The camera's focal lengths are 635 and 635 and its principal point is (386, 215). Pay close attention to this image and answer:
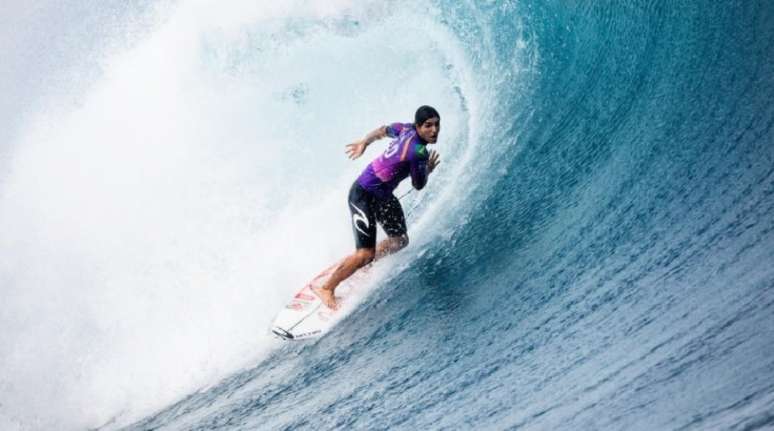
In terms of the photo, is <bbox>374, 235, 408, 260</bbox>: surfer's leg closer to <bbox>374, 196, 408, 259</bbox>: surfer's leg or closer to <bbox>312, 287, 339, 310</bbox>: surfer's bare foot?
<bbox>374, 196, 408, 259</bbox>: surfer's leg

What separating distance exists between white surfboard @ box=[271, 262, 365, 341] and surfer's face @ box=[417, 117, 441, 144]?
1408 mm

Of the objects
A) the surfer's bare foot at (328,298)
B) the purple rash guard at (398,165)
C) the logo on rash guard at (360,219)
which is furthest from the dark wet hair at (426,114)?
the surfer's bare foot at (328,298)

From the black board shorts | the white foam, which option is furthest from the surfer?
the white foam

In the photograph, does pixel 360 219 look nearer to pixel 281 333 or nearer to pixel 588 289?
pixel 281 333

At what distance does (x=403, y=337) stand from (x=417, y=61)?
5.29 metres

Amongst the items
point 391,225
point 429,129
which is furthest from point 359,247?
point 429,129

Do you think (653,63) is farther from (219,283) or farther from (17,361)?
(17,361)

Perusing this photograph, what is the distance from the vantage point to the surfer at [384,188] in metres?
4.75

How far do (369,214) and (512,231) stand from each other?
1.34 meters

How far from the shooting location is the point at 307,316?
4902 mm

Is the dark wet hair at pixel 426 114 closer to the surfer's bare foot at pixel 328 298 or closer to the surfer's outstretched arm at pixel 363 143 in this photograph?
the surfer's outstretched arm at pixel 363 143

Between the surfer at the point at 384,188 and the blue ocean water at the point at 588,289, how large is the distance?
1.09ft

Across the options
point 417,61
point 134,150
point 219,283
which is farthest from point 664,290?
point 134,150

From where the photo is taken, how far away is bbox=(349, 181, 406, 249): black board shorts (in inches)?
195
